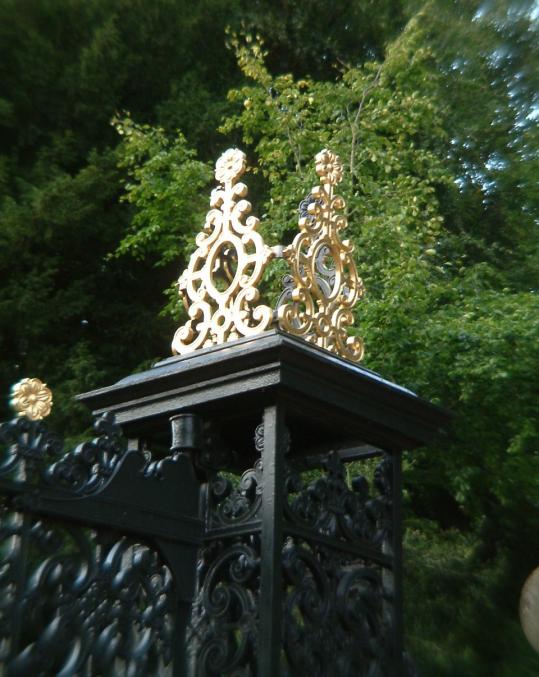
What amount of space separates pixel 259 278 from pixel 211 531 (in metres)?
0.98

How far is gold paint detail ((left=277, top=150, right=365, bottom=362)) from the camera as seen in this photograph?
14.4ft

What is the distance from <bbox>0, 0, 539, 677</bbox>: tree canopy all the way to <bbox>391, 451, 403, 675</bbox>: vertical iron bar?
453 cm

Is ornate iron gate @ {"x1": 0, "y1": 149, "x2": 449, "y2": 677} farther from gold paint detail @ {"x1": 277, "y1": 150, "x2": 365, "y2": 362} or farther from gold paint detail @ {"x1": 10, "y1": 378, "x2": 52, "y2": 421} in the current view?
gold paint detail @ {"x1": 10, "y1": 378, "x2": 52, "y2": 421}

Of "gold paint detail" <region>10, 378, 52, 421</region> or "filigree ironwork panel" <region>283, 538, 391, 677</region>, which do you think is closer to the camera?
"gold paint detail" <region>10, 378, 52, 421</region>

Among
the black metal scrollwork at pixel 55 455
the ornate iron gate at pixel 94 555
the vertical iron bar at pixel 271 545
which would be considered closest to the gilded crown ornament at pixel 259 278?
the vertical iron bar at pixel 271 545

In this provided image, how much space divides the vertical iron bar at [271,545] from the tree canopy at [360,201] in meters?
5.32

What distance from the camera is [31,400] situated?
381 centimetres

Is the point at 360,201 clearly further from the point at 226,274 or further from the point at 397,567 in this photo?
the point at 397,567

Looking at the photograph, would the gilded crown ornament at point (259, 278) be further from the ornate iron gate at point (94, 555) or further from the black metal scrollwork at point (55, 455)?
the black metal scrollwork at point (55, 455)

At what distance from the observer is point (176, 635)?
12.9 ft

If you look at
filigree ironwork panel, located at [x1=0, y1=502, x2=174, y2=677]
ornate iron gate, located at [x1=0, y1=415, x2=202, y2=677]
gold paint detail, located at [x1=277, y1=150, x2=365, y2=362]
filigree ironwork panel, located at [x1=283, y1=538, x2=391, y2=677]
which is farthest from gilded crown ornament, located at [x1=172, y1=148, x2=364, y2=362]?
filigree ironwork panel, located at [x1=0, y1=502, x2=174, y2=677]

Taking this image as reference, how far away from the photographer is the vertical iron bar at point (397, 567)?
171 inches

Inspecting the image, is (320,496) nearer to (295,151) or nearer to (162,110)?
(295,151)

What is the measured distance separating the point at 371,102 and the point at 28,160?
176 inches
